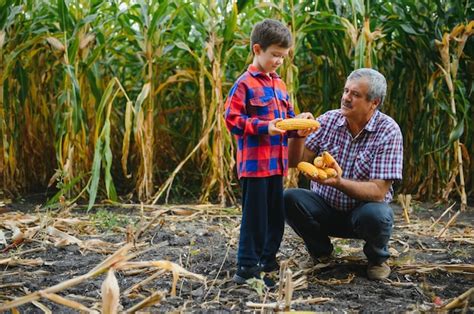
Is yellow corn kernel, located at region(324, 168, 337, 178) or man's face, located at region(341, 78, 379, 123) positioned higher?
man's face, located at region(341, 78, 379, 123)

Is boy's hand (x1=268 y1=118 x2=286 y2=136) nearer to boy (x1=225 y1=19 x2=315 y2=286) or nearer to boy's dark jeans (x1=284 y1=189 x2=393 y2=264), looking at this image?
boy (x1=225 y1=19 x2=315 y2=286)

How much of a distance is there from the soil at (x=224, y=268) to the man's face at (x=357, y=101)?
2.54 ft

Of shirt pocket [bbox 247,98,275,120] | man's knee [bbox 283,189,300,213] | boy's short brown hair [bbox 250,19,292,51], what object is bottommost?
man's knee [bbox 283,189,300,213]

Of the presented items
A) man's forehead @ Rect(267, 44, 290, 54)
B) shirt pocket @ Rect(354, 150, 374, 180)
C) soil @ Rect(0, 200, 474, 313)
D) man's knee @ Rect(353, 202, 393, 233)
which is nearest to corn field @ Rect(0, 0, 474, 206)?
soil @ Rect(0, 200, 474, 313)

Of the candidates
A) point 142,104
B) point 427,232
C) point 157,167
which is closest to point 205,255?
point 427,232

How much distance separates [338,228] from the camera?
123 inches

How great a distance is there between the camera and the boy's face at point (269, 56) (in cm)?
262

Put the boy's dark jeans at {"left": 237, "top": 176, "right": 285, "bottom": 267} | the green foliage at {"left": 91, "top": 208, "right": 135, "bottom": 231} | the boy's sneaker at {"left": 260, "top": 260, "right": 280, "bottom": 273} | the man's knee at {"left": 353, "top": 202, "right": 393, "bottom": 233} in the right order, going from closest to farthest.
Answer: the boy's dark jeans at {"left": 237, "top": 176, "right": 285, "bottom": 267}, the man's knee at {"left": 353, "top": 202, "right": 393, "bottom": 233}, the boy's sneaker at {"left": 260, "top": 260, "right": 280, "bottom": 273}, the green foliage at {"left": 91, "top": 208, "right": 135, "bottom": 231}

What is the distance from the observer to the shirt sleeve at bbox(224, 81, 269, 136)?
2605 millimetres

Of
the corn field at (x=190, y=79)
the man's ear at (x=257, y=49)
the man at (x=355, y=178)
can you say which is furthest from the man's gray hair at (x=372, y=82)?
the corn field at (x=190, y=79)

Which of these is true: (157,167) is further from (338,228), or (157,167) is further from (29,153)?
(338,228)

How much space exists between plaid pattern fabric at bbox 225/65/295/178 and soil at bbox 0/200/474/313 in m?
0.52

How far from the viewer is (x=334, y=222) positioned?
122 inches

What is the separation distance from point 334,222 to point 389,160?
1.49 ft
